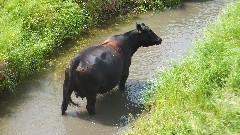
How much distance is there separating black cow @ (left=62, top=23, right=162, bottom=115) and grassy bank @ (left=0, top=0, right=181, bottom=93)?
5.31 feet

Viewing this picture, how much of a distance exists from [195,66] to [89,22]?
4.71 m

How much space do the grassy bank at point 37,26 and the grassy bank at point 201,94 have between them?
2.85 m

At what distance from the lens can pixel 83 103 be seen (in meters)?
8.48

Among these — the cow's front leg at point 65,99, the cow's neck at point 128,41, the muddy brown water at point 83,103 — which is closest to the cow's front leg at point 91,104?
the muddy brown water at point 83,103

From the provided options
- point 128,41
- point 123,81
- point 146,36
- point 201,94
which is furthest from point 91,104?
point 146,36

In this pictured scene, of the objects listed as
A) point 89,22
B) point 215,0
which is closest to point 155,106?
point 89,22

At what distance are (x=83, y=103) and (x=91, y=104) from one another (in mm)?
587

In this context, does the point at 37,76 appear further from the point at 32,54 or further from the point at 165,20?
the point at 165,20

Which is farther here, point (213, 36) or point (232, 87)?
point (213, 36)

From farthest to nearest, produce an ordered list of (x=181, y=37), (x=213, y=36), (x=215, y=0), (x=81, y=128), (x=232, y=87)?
(x=215, y=0) → (x=181, y=37) → (x=213, y=36) → (x=81, y=128) → (x=232, y=87)

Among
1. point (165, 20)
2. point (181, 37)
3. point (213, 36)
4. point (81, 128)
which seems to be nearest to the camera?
point (81, 128)

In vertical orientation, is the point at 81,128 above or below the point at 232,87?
below

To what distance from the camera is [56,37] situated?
10805 mm

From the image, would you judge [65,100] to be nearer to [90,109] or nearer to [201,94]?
[90,109]
